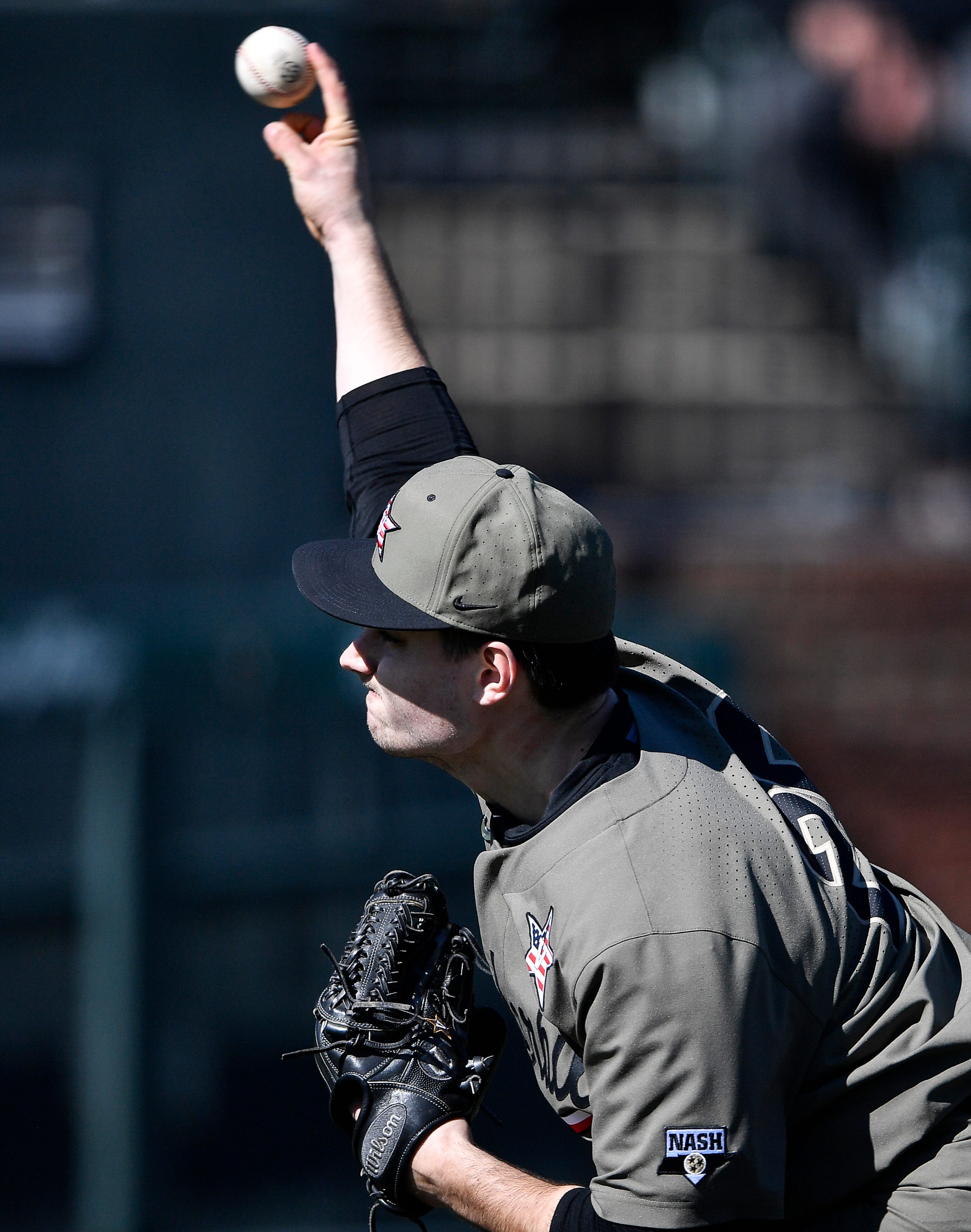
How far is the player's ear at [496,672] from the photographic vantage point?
89.8 inches

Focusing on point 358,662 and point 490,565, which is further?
point 358,662

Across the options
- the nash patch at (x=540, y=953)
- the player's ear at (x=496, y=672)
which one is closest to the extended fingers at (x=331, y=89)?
the player's ear at (x=496, y=672)

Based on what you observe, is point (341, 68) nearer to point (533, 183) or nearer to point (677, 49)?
point (533, 183)

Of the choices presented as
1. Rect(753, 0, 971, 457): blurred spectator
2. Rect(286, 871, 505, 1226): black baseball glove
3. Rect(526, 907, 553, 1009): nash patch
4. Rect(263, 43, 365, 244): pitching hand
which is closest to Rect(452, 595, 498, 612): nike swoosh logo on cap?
Rect(526, 907, 553, 1009): nash patch

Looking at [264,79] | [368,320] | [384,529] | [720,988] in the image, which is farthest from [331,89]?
[720,988]

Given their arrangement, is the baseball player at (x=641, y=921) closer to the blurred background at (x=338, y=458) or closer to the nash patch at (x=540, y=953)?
the nash patch at (x=540, y=953)

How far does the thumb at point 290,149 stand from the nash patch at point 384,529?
3.31 feet

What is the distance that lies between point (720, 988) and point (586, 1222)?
39 centimetres

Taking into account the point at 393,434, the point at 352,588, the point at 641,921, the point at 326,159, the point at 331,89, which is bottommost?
the point at 641,921

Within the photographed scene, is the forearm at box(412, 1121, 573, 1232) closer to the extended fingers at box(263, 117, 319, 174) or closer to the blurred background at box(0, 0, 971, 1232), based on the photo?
the extended fingers at box(263, 117, 319, 174)

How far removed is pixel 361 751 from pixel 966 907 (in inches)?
109

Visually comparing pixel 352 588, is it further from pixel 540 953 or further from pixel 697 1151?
pixel 697 1151

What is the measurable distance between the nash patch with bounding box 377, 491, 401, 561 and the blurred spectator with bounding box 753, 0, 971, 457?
5.62 m

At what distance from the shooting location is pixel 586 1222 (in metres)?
2.07
